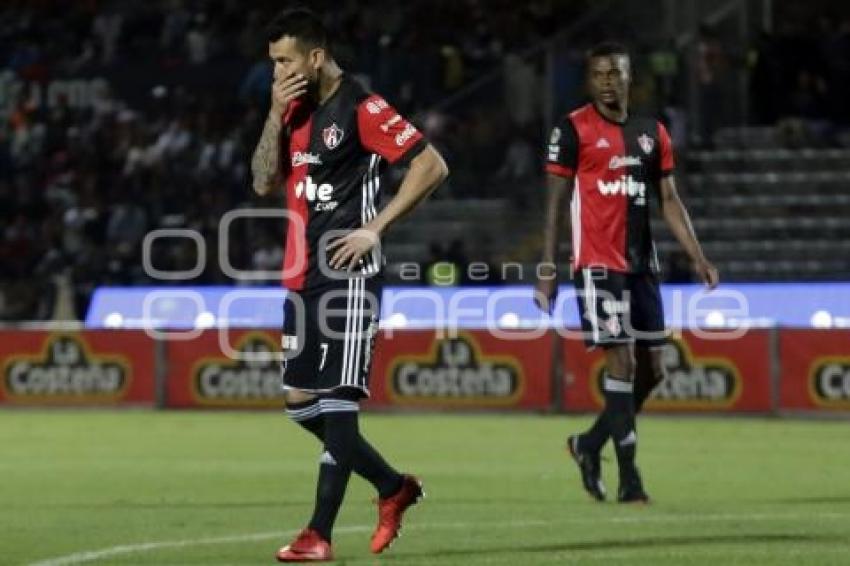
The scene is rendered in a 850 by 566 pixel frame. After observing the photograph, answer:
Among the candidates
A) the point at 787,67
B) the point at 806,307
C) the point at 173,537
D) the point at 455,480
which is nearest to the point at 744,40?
the point at 787,67

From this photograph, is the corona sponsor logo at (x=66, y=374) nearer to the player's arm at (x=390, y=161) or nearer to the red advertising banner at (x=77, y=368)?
the red advertising banner at (x=77, y=368)

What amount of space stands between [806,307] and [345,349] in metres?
13.4

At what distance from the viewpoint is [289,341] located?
890 cm

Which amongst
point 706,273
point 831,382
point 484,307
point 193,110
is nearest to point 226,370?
point 484,307

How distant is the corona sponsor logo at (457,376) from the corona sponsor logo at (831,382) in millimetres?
2829

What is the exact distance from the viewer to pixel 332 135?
8891 millimetres

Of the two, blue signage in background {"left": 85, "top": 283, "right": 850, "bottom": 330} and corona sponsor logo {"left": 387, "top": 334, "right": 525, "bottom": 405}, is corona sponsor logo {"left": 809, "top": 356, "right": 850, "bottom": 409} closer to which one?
blue signage in background {"left": 85, "top": 283, "right": 850, "bottom": 330}

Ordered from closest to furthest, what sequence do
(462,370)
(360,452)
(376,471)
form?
(360,452) < (376,471) < (462,370)

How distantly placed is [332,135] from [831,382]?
11.2m

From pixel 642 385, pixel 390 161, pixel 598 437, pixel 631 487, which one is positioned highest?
pixel 390 161

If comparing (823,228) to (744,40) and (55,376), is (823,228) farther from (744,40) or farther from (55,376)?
(55,376)

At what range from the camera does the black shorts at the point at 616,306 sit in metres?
11.6

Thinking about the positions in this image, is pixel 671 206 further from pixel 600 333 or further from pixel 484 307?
pixel 484 307

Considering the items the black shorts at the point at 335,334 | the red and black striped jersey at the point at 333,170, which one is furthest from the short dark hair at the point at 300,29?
the black shorts at the point at 335,334
